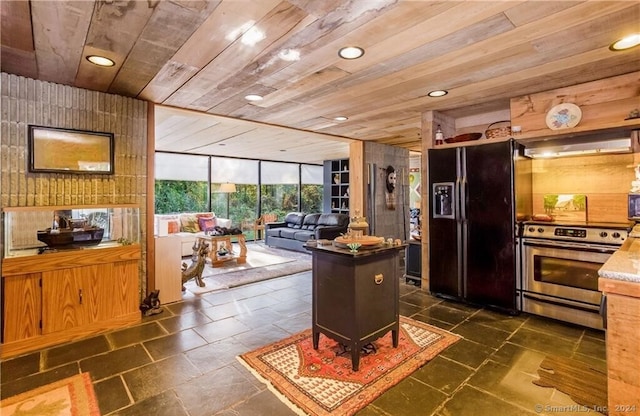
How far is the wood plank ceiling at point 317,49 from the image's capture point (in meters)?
1.75

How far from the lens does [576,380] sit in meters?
2.10

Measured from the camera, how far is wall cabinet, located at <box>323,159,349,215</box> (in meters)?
8.83

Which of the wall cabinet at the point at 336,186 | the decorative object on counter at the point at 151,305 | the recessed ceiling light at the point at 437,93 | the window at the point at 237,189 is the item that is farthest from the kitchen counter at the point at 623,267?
the window at the point at 237,189

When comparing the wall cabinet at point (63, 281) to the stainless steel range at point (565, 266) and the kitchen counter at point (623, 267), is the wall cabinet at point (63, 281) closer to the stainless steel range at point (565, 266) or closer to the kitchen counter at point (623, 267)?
the kitchen counter at point (623, 267)

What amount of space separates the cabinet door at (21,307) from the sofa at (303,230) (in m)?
4.48

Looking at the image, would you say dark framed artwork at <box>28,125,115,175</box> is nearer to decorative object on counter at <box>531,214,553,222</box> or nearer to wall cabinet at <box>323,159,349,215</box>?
decorative object on counter at <box>531,214,553,222</box>

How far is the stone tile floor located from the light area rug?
2.90 feet

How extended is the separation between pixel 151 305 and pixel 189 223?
428cm

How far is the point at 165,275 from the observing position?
12.1 ft

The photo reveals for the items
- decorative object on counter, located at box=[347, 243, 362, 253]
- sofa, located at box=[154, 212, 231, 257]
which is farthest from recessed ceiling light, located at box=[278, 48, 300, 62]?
sofa, located at box=[154, 212, 231, 257]

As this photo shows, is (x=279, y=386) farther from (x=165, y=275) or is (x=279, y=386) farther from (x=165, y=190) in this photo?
(x=165, y=190)

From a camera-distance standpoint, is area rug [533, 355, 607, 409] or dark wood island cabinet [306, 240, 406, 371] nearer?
area rug [533, 355, 607, 409]

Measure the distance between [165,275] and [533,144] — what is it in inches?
167

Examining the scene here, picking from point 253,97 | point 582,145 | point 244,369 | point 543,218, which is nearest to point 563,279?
point 543,218
